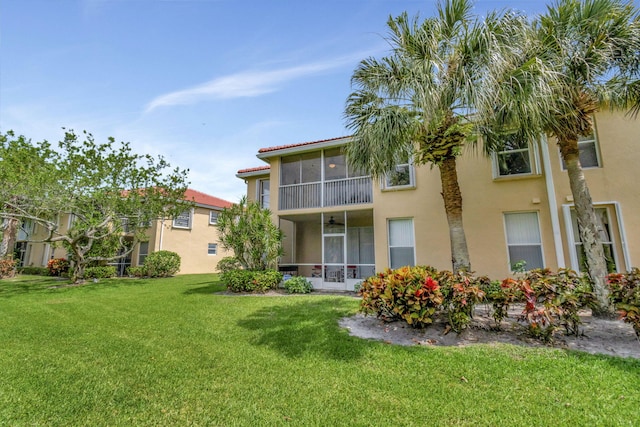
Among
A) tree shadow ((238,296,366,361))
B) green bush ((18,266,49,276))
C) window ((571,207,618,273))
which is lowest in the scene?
tree shadow ((238,296,366,361))

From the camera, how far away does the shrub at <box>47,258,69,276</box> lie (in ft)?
70.0

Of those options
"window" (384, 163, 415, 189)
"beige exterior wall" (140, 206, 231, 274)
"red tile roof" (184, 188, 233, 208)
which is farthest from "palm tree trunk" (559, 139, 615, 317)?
"red tile roof" (184, 188, 233, 208)

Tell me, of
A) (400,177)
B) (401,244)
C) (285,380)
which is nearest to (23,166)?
(285,380)

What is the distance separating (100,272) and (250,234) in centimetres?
1301

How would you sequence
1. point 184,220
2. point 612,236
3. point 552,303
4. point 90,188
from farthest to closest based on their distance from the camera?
point 184,220
point 90,188
point 612,236
point 552,303

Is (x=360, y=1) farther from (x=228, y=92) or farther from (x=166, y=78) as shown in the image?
(x=166, y=78)

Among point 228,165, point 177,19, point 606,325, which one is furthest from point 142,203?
point 606,325

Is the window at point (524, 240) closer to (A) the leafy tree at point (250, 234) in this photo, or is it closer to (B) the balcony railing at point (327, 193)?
(B) the balcony railing at point (327, 193)

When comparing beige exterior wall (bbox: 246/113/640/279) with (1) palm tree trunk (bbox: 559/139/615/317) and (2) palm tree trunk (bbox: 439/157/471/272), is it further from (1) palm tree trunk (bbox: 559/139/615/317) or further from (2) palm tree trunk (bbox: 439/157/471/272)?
(2) palm tree trunk (bbox: 439/157/471/272)

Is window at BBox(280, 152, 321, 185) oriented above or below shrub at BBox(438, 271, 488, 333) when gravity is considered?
above

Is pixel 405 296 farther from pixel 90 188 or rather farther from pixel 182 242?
pixel 182 242

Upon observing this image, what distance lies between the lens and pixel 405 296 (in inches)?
242

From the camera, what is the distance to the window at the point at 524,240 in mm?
10148

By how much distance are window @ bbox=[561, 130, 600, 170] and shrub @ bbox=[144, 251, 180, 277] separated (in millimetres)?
22056
